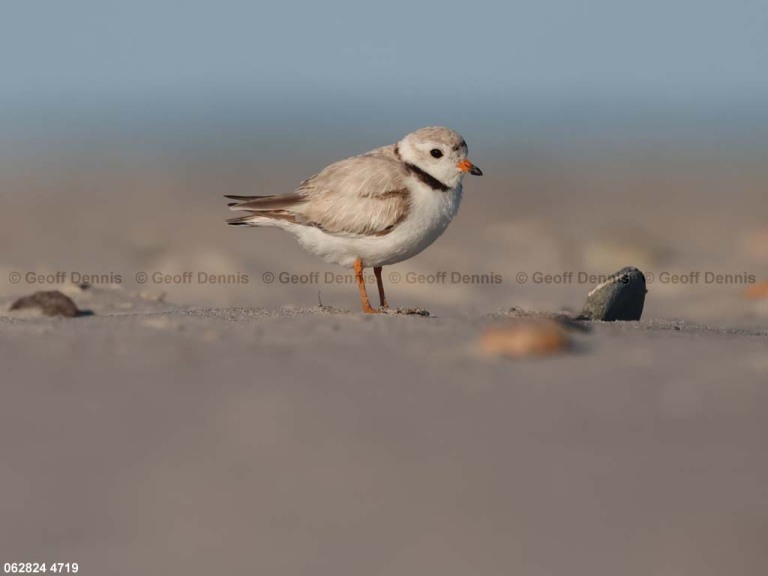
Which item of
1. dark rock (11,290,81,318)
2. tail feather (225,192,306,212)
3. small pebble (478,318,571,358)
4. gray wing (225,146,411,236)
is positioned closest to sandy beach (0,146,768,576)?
small pebble (478,318,571,358)

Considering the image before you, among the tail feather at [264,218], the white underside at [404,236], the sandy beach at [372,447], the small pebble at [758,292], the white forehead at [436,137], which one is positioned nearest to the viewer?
the sandy beach at [372,447]

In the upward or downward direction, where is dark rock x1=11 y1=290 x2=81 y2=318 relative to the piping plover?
downward

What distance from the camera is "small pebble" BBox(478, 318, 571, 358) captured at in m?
5.77

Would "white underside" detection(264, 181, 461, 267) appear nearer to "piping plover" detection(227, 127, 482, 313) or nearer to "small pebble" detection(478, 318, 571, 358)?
"piping plover" detection(227, 127, 482, 313)

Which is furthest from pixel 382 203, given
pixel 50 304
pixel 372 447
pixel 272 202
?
pixel 372 447

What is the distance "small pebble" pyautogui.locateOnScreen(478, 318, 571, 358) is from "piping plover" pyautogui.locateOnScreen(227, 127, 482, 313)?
5.52 ft

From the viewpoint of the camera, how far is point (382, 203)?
7.53m

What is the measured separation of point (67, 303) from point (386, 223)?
2036mm

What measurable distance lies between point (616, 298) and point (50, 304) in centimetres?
347

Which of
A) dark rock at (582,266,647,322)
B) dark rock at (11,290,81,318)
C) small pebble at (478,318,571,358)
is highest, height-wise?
dark rock at (11,290,81,318)

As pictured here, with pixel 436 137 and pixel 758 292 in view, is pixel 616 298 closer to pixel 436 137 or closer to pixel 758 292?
pixel 436 137

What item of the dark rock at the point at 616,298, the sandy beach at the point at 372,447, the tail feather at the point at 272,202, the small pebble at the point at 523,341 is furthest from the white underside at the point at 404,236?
the small pebble at the point at 523,341

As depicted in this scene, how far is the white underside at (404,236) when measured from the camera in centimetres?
749

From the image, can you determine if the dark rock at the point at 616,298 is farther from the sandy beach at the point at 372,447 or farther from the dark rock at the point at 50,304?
the dark rock at the point at 50,304
